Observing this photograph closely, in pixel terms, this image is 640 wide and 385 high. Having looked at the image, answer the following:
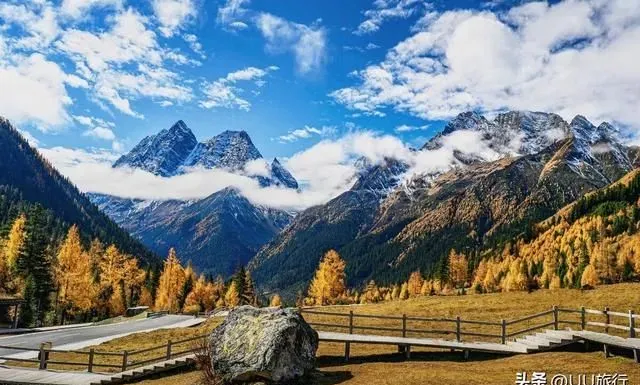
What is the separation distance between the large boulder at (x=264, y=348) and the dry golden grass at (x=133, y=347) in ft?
49.0

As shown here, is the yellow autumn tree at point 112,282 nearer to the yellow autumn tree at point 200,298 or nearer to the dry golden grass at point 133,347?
the yellow autumn tree at point 200,298

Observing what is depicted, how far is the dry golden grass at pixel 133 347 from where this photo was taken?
4109 cm

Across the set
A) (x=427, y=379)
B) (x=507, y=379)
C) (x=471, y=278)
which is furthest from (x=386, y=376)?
(x=471, y=278)

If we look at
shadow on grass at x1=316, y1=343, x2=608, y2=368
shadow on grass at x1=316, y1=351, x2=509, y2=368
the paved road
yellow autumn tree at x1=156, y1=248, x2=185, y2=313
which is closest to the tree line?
yellow autumn tree at x1=156, y1=248, x2=185, y2=313

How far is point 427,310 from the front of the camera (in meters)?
62.2

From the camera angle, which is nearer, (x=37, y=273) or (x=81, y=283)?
(x=37, y=273)

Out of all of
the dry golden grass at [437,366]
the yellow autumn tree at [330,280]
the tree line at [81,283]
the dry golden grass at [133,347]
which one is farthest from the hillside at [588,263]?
the tree line at [81,283]

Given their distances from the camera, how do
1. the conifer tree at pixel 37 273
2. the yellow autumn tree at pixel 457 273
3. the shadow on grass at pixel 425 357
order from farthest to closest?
the yellow autumn tree at pixel 457 273
the conifer tree at pixel 37 273
the shadow on grass at pixel 425 357

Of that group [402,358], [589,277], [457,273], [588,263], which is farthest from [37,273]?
[457,273]

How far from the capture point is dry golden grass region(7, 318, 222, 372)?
41094mm

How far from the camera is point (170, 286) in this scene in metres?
125

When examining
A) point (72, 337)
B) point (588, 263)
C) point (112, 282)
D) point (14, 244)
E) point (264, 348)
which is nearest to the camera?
point (264, 348)

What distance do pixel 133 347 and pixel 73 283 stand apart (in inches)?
2136

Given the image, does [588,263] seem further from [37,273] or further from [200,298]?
[37,273]
